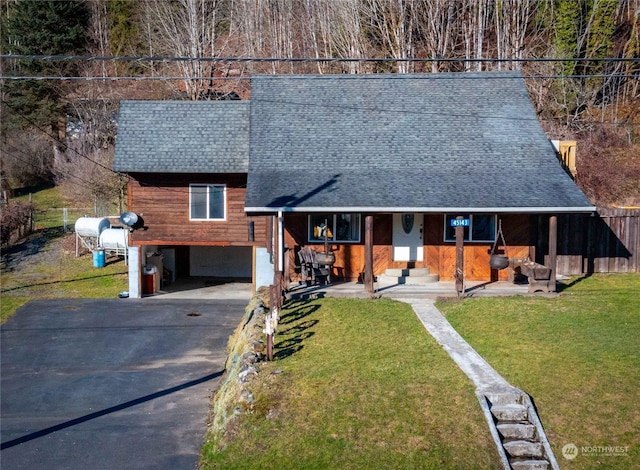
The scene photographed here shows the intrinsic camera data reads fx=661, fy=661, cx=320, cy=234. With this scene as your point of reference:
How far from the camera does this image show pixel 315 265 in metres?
18.0

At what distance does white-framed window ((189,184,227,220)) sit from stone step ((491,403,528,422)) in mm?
13061

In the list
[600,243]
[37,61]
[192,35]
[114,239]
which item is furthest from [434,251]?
[37,61]

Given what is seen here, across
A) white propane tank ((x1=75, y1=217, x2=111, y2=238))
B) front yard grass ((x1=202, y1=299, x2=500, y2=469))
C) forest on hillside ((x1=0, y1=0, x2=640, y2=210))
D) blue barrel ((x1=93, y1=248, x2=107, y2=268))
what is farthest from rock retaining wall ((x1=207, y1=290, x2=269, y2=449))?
forest on hillside ((x1=0, y1=0, x2=640, y2=210))

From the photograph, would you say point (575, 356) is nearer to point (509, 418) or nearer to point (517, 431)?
point (509, 418)

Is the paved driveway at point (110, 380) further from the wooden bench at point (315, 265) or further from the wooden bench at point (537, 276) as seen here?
the wooden bench at point (537, 276)

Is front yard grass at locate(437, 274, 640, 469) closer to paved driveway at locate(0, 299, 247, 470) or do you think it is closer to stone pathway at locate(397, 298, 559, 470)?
stone pathway at locate(397, 298, 559, 470)

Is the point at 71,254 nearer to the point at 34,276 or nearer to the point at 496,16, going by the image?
the point at 34,276

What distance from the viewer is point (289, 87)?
21.7m

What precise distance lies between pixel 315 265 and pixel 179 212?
5.64m

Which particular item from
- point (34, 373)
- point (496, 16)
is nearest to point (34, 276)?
point (34, 373)

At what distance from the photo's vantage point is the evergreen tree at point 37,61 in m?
42.5

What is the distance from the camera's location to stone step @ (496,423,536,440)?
9.45 m

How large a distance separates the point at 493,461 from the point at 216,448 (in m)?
4.03

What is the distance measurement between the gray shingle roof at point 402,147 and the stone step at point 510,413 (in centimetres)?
748
